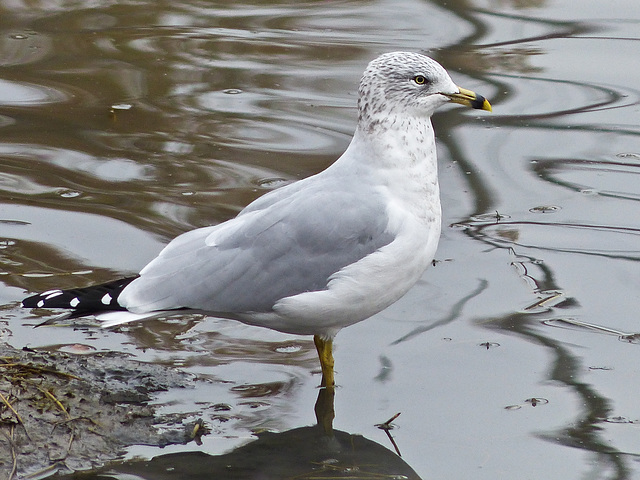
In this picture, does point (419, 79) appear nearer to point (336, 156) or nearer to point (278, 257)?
point (278, 257)

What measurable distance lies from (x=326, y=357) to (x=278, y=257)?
1.92ft

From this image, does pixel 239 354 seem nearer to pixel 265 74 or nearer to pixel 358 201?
pixel 358 201

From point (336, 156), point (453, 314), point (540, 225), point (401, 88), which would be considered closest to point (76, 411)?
point (401, 88)

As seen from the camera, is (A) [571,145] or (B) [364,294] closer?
(B) [364,294]

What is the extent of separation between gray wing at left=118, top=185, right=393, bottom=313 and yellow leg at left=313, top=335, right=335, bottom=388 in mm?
380

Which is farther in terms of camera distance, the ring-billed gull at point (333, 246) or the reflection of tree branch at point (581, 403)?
the ring-billed gull at point (333, 246)

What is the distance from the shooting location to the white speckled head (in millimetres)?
4781

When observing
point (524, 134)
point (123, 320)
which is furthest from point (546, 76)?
point (123, 320)

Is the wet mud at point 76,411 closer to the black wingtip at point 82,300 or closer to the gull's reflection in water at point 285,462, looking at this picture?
the gull's reflection in water at point 285,462

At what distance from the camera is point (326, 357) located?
4.96 m

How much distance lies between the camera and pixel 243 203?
682cm

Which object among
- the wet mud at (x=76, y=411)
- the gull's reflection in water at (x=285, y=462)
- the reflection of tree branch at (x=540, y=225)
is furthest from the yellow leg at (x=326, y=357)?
the reflection of tree branch at (x=540, y=225)

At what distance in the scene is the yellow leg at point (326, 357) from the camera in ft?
16.2

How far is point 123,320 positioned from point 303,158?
316 centimetres
